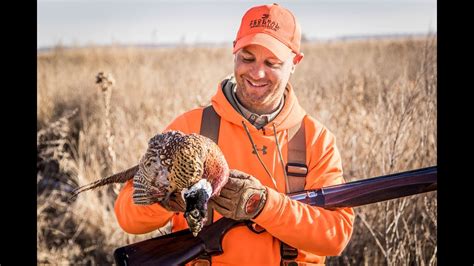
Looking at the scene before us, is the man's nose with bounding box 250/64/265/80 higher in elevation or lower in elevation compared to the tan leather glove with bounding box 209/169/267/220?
higher

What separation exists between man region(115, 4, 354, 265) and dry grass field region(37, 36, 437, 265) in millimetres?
951

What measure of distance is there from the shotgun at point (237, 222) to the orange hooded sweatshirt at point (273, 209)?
7 centimetres

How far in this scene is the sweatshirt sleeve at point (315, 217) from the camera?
2.44 metres

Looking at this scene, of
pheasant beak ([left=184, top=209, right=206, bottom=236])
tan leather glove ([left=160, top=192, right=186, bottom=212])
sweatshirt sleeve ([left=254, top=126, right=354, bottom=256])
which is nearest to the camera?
pheasant beak ([left=184, top=209, right=206, bottom=236])

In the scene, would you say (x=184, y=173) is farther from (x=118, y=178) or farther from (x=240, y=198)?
(x=118, y=178)

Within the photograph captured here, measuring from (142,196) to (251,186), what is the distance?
0.48 m

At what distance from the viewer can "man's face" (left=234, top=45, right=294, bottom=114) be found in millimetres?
2635

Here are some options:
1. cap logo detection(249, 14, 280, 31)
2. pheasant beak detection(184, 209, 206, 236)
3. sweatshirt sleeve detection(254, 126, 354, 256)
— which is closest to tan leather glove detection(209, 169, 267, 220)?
sweatshirt sleeve detection(254, 126, 354, 256)

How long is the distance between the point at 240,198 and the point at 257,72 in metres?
0.66

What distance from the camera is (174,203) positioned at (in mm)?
2260

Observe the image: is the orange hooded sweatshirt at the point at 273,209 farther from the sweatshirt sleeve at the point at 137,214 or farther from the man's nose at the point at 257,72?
the man's nose at the point at 257,72

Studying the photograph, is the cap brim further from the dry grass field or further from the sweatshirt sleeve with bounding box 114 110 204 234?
the dry grass field

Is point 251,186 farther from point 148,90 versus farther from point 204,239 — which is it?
point 148,90

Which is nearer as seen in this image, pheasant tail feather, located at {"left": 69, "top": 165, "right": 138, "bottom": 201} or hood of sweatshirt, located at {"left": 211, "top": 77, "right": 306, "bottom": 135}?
pheasant tail feather, located at {"left": 69, "top": 165, "right": 138, "bottom": 201}
